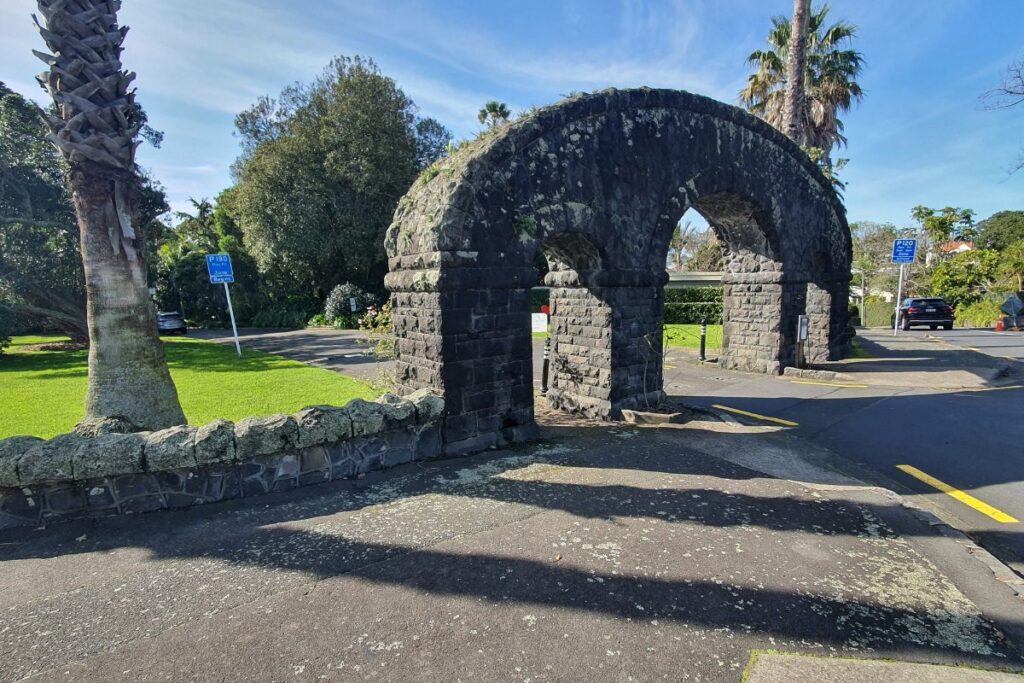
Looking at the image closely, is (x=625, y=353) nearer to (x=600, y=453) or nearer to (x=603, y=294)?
(x=603, y=294)

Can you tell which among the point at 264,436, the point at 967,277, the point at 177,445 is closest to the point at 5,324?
the point at 177,445

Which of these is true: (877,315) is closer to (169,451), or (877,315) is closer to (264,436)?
(264,436)

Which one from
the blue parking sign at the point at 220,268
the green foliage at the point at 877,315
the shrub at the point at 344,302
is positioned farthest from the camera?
the green foliage at the point at 877,315

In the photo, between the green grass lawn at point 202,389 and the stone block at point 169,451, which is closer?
the stone block at point 169,451

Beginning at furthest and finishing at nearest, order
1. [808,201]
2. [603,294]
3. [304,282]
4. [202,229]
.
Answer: [202,229] < [304,282] < [808,201] < [603,294]

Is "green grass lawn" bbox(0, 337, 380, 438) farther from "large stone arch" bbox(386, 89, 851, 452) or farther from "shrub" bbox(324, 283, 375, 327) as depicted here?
"shrub" bbox(324, 283, 375, 327)

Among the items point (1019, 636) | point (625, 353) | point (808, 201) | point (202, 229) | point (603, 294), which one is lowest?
point (1019, 636)

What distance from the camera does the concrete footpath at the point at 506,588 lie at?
279cm

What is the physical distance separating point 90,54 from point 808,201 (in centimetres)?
1362

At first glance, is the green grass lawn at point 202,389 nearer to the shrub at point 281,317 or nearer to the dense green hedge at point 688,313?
the shrub at point 281,317

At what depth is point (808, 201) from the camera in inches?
470

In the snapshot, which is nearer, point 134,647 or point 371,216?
point 134,647

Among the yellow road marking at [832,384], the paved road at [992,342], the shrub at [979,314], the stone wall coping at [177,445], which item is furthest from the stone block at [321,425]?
the shrub at [979,314]

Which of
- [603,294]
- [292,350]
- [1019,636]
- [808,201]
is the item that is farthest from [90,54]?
[808,201]
